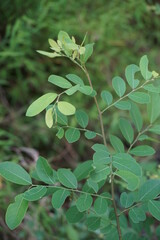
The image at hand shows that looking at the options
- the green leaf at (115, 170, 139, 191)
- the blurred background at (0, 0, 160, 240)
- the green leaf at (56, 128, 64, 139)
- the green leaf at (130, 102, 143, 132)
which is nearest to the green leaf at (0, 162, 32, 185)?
the green leaf at (56, 128, 64, 139)

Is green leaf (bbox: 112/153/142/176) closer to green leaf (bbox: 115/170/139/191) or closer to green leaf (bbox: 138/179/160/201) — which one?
green leaf (bbox: 115/170/139/191)

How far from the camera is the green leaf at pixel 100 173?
0.72m

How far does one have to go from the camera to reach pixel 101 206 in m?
0.79

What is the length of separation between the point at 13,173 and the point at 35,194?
0.23 ft

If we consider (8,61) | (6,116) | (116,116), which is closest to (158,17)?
(116,116)

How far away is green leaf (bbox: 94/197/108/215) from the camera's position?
30.5 inches

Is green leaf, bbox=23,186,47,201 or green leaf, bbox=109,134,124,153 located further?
green leaf, bbox=109,134,124,153

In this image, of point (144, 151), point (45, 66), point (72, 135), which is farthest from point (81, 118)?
point (45, 66)

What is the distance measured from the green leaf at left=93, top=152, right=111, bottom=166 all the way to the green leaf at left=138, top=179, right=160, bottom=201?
154mm

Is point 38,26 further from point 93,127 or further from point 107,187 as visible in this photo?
point 107,187

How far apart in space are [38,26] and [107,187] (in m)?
0.95

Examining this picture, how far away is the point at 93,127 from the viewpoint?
204 cm

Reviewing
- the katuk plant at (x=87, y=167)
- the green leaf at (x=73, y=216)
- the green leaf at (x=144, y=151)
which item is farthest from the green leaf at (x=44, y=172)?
the green leaf at (x=144, y=151)

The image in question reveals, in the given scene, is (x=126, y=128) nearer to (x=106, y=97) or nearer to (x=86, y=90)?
(x=106, y=97)
